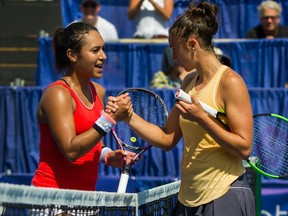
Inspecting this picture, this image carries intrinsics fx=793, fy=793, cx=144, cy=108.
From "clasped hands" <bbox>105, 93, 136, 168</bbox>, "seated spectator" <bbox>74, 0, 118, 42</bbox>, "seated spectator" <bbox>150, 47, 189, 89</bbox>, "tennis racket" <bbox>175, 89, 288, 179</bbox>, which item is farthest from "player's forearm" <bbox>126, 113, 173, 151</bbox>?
"seated spectator" <bbox>74, 0, 118, 42</bbox>

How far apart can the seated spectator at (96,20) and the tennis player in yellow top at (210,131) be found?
5113 mm

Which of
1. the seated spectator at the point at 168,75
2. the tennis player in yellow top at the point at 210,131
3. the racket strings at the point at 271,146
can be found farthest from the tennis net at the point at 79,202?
the seated spectator at the point at 168,75

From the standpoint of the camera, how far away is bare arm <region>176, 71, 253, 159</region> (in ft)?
12.7

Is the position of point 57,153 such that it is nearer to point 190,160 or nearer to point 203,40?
point 190,160

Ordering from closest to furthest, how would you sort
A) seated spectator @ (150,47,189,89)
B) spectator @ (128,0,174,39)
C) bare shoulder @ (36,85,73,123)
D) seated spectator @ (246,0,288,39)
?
bare shoulder @ (36,85,73,123)
seated spectator @ (150,47,189,89)
seated spectator @ (246,0,288,39)
spectator @ (128,0,174,39)

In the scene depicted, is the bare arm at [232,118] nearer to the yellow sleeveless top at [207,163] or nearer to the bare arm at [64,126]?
the yellow sleeveless top at [207,163]

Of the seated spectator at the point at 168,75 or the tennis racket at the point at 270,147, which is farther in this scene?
the seated spectator at the point at 168,75

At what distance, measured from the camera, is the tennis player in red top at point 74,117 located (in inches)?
161

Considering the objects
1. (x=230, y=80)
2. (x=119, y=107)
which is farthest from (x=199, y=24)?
(x=119, y=107)

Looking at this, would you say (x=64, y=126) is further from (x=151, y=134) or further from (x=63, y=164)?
(x=151, y=134)

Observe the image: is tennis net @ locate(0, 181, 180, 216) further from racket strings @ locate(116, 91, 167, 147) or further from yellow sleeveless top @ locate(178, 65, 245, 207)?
racket strings @ locate(116, 91, 167, 147)

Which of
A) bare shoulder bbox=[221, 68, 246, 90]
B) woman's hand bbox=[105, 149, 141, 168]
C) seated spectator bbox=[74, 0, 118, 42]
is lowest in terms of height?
woman's hand bbox=[105, 149, 141, 168]

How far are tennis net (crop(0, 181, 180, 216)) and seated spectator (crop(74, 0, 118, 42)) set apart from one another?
4691 millimetres

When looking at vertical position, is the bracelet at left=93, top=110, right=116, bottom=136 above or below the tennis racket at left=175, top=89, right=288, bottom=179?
above
